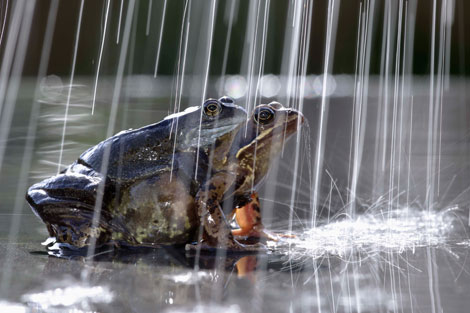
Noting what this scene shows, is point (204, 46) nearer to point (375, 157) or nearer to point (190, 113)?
point (375, 157)

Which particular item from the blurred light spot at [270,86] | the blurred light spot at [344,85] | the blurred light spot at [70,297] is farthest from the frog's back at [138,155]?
the blurred light spot at [344,85]

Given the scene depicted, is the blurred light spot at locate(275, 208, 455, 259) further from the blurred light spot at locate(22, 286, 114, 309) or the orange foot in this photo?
the blurred light spot at locate(22, 286, 114, 309)

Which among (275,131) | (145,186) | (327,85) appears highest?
Result: (327,85)

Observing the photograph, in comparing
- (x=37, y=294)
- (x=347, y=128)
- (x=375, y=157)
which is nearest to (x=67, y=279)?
(x=37, y=294)

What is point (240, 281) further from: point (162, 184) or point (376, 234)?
point (376, 234)

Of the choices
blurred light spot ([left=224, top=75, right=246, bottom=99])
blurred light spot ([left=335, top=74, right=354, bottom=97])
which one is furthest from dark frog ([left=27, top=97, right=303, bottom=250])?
blurred light spot ([left=335, top=74, right=354, bottom=97])

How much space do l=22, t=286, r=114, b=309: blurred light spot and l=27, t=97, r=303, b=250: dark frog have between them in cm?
51

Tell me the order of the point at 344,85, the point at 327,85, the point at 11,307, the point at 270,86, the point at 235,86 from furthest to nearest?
the point at 344,85 < the point at 327,85 < the point at 270,86 < the point at 235,86 < the point at 11,307

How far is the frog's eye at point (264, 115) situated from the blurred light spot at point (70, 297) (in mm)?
826

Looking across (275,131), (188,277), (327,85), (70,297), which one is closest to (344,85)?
(327,85)

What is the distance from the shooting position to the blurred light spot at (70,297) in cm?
143

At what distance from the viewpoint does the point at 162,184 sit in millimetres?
2086

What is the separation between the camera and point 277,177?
3.77m

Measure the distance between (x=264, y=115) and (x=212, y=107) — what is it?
0.60ft
